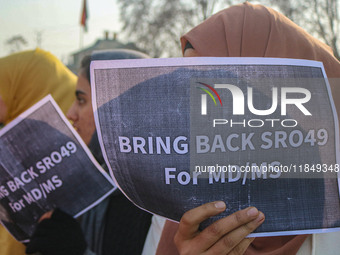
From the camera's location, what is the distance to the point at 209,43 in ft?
3.28

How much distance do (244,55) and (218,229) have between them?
47cm

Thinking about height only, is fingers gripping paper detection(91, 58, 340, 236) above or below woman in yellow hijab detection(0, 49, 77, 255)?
above

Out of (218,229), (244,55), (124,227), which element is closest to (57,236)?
(124,227)

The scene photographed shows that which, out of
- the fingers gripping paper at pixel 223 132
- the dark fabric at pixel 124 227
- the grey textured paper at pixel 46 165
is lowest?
the dark fabric at pixel 124 227

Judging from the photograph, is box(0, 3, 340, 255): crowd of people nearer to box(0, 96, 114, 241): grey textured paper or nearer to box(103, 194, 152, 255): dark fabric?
box(103, 194, 152, 255): dark fabric

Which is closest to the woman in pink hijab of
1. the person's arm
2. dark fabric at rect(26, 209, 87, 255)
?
the person's arm

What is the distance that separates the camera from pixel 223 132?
2.30 feet

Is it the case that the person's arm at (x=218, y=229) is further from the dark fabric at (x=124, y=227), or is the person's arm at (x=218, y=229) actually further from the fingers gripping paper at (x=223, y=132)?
the dark fabric at (x=124, y=227)

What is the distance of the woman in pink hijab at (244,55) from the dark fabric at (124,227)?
1.11ft

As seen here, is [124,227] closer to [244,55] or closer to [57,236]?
[57,236]

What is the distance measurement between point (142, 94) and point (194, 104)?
0.10m

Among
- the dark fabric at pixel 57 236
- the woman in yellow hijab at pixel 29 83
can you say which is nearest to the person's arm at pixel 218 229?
the dark fabric at pixel 57 236

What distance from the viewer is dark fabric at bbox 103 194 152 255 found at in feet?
4.50

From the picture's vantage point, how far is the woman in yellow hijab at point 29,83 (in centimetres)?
184
